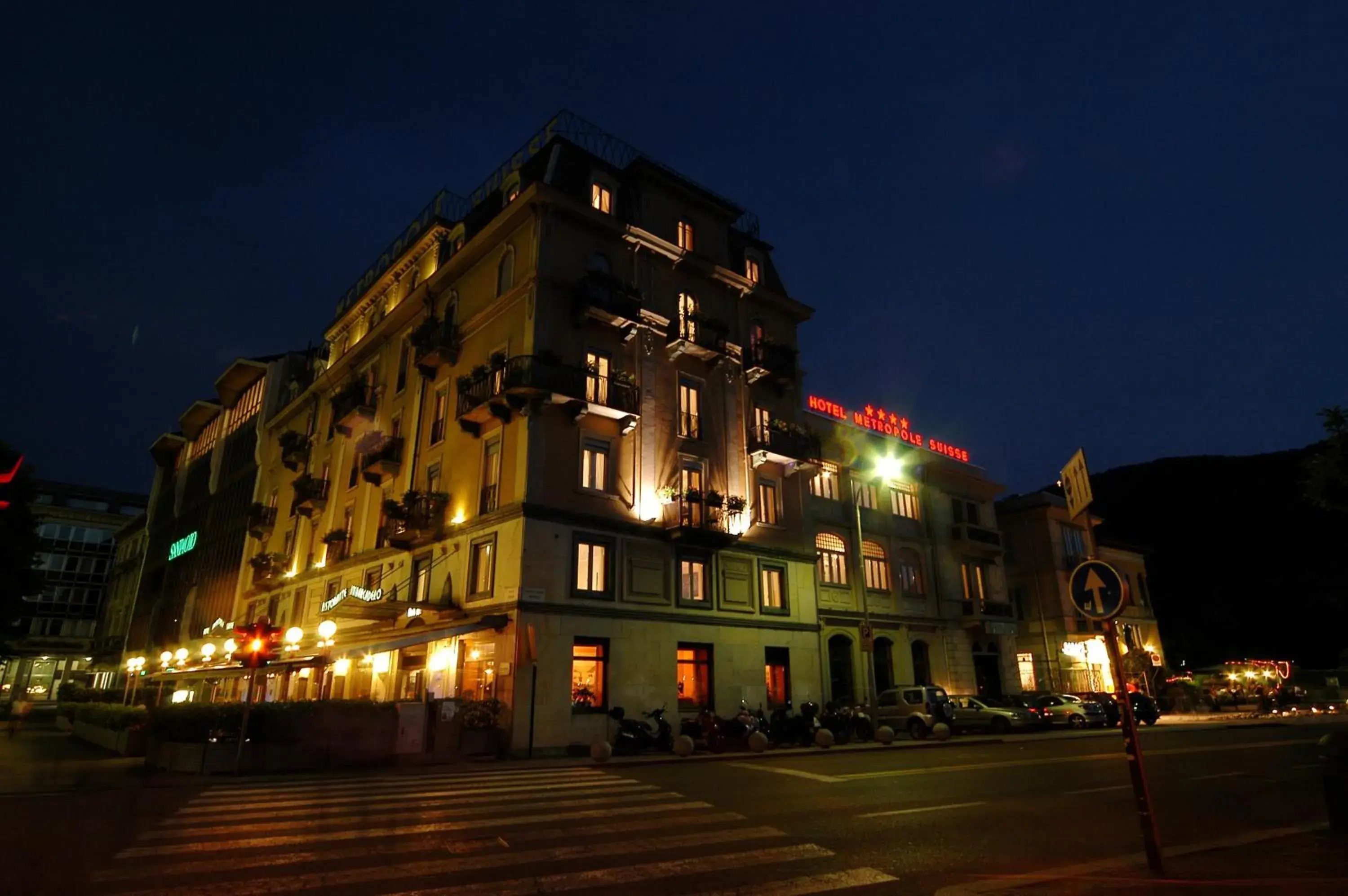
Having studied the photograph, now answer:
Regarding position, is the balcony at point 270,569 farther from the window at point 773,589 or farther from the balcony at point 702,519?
the window at point 773,589

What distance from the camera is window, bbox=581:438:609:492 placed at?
25.7 metres

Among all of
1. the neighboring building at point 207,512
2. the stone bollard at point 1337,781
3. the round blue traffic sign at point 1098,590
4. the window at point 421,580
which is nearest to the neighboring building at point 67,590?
the neighboring building at point 207,512

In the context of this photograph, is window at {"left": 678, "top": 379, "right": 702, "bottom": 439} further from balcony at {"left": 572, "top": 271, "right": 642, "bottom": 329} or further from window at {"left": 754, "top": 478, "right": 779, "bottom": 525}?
window at {"left": 754, "top": 478, "right": 779, "bottom": 525}

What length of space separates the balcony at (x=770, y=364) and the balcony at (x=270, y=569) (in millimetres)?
27828

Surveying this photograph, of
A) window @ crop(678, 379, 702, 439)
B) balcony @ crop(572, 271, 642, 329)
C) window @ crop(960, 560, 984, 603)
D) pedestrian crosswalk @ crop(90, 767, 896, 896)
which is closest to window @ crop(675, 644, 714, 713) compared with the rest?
window @ crop(678, 379, 702, 439)

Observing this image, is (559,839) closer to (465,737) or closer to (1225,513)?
(465,737)

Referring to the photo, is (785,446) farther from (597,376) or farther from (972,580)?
(972,580)

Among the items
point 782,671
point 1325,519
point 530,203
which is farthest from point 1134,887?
point 1325,519

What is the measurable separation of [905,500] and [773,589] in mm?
12297

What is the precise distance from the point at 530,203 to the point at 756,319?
11587 mm

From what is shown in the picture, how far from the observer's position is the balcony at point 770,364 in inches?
1249

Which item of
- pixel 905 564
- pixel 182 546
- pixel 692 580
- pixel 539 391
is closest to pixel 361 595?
pixel 539 391

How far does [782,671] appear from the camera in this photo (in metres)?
29.3

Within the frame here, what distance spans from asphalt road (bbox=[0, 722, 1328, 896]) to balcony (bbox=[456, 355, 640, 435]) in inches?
489
